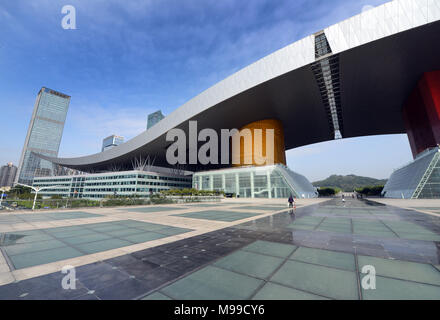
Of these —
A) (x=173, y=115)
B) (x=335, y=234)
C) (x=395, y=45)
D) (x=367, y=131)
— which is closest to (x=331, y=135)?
(x=367, y=131)

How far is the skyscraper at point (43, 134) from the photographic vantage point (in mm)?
124438

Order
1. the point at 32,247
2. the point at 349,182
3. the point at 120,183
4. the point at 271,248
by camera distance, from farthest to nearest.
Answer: the point at 349,182
the point at 120,183
the point at 32,247
the point at 271,248

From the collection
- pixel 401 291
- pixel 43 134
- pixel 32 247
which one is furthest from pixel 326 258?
pixel 43 134

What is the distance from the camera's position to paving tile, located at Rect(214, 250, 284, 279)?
339cm

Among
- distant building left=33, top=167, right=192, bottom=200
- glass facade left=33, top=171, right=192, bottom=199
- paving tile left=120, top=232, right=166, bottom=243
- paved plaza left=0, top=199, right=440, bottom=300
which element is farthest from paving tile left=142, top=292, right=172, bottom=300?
glass facade left=33, top=171, right=192, bottom=199

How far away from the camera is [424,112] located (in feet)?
109

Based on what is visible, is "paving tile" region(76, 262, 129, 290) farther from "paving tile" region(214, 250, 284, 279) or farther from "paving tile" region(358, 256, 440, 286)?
"paving tile" region(358, 256, 440, 286)

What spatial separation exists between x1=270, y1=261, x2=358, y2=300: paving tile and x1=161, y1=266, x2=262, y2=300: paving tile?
1.76 ft

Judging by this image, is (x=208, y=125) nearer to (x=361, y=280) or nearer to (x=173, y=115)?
(x=173, y=115)

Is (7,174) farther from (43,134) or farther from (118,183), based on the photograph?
(118,183)

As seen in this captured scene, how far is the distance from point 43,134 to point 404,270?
187m

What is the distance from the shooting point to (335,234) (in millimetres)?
6453

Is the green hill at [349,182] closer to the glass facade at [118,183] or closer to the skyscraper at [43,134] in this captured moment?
the glass facade at [118,183]

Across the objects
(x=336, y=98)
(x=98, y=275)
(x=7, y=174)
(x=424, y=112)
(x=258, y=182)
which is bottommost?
(x=98, y=275)
